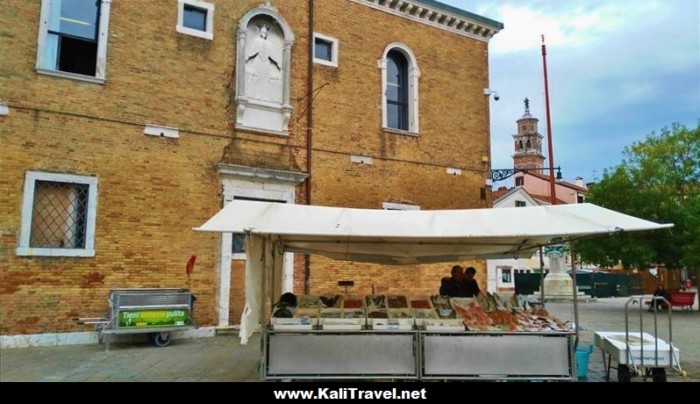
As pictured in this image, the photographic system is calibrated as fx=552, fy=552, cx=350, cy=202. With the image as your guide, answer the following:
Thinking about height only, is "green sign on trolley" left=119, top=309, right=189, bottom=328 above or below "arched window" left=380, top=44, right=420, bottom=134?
below

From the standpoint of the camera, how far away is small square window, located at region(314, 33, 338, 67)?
1438cm

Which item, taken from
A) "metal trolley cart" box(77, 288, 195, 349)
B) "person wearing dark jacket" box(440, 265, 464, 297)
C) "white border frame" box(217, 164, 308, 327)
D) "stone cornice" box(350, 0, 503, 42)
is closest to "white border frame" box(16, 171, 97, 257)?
"metal trolley cart" box(77, 288, 195, 349)

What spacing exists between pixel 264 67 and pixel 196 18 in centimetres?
190

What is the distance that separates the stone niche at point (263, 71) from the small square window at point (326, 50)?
783 mm

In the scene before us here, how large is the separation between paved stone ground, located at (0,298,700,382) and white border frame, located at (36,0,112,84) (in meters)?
5.35

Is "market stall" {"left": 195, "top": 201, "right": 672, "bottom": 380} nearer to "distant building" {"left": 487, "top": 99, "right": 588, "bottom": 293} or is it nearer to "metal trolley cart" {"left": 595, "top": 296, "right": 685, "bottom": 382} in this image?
"metal trolley cart" {"left": 595, "top": 296, "right": 685, "bottom": 382}

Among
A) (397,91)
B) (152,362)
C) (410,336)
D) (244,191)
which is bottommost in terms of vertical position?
(152,362)

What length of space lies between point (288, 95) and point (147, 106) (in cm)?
338

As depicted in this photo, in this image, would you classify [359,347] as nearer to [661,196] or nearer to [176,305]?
[176,305]

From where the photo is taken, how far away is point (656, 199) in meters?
21.6

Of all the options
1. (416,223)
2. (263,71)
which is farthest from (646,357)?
(263,71)

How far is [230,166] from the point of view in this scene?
12500 mm
